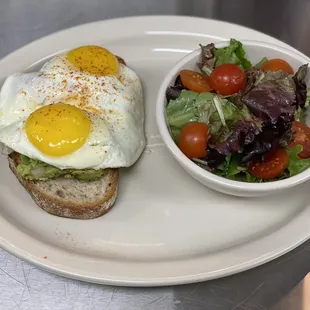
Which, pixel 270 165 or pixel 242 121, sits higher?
pixel 242 121

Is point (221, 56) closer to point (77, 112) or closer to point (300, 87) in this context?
point (300, 87)

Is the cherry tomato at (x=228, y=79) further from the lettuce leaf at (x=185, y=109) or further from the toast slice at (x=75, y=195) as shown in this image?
the toast slice at (x=75, y=195)

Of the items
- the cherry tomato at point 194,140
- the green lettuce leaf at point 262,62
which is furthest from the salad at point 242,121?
the green lettuce leaf at point 262,62

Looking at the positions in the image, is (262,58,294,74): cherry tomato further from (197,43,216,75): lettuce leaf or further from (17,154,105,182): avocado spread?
(17,154,105,182): avocado spread

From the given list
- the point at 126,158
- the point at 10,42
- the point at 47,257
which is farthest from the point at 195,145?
the point at 10,42

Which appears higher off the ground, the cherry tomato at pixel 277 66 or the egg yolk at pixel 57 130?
the cherry tomato at pixel 277 66

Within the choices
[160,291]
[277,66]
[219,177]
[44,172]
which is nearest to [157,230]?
[160,291]

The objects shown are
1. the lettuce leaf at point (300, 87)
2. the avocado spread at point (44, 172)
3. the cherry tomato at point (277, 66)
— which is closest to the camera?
the avocado spread at point (44, 172)
